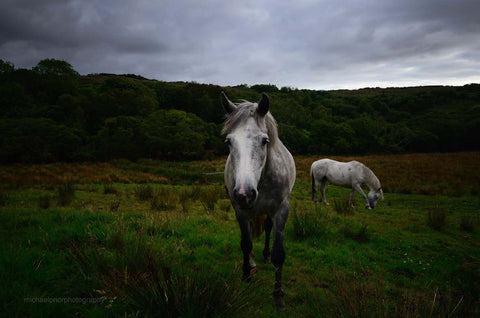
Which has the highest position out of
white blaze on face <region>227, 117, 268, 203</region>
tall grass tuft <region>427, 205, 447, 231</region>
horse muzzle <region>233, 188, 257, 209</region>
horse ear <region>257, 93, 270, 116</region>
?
horse ear <region>257, 93, 270, 116</region>

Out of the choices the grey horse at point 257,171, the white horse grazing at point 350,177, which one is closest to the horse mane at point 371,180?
the white horse grazing at point 350,177

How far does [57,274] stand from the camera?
8.71 feet

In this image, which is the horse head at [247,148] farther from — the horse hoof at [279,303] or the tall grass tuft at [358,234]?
the tall grass tuft at [358,234]

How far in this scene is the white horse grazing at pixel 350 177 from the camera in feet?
31.8

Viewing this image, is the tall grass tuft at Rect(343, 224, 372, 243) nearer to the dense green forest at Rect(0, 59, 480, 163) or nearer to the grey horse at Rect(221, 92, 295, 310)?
the grey horse at Rect(221, 92, 295, 310)

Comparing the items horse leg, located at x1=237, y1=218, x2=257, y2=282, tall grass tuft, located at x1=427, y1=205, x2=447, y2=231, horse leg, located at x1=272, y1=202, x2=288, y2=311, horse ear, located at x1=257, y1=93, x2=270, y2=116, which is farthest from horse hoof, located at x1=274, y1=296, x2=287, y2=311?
tall grass tuft, located at x1=427, y1=205, x2=447, y2=231

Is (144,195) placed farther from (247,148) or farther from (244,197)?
(244,197)

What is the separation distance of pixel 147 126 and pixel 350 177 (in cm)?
2212

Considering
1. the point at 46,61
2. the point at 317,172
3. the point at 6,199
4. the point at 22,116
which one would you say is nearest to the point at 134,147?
the point at 22,116

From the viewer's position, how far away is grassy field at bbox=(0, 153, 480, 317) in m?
1.86

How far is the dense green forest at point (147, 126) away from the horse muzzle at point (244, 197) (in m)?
10.1

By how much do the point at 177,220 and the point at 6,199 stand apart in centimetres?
630

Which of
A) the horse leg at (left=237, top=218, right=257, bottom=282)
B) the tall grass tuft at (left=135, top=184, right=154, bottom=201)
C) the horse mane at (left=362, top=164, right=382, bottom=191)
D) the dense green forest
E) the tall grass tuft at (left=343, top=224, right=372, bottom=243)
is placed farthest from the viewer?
the dense green forest

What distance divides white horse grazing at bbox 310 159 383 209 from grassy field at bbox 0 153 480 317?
0.74 meters
